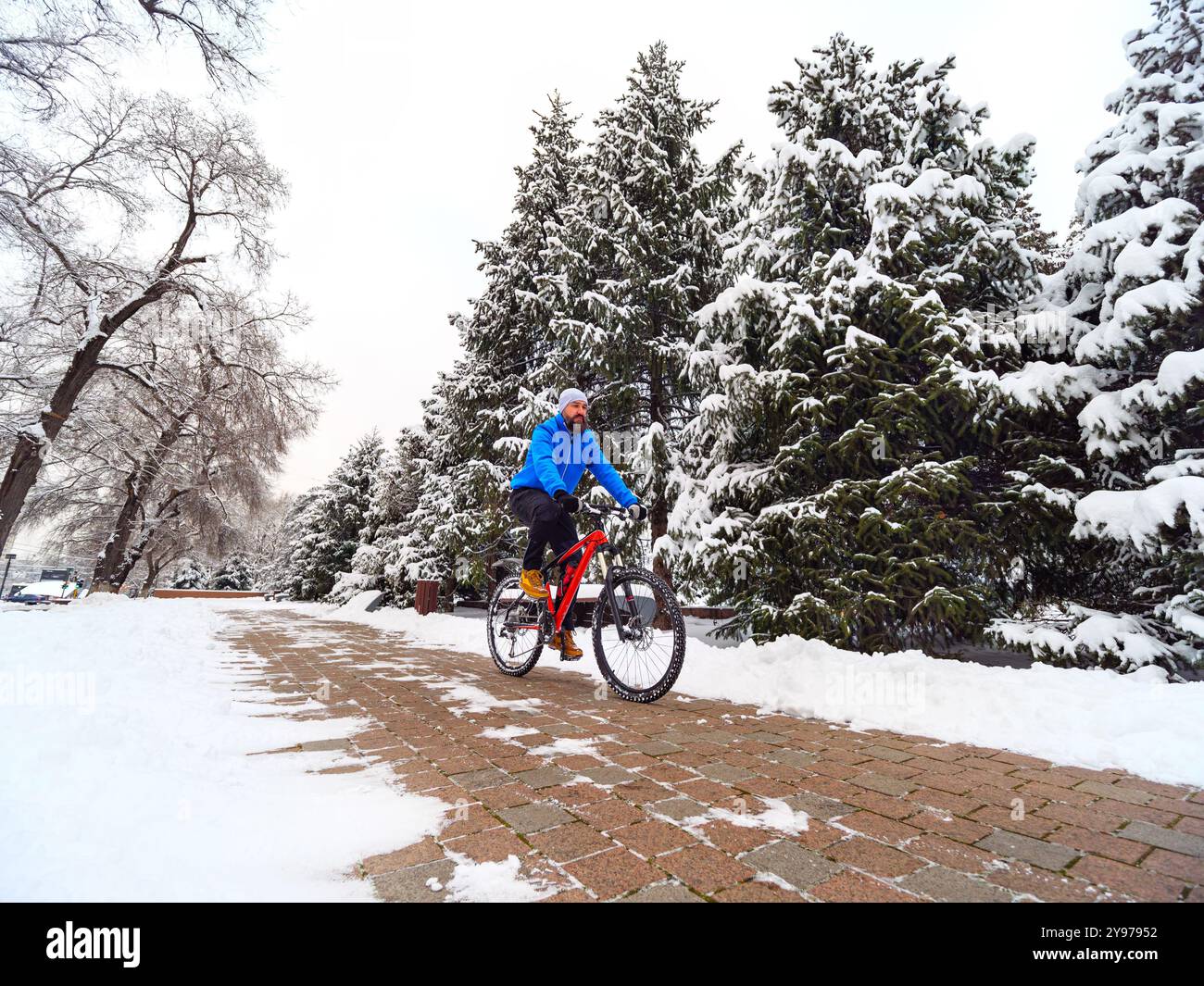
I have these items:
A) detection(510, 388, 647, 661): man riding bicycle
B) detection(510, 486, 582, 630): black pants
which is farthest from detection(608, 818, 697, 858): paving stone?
detection(510, 486, 582, 630): black pants

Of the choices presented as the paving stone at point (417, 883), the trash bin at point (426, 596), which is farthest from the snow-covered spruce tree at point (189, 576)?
the paving stone at point (417, 883)

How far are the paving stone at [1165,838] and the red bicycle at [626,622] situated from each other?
2307 millimetres

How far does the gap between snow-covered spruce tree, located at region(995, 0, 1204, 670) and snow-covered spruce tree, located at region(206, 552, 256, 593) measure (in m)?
48.8

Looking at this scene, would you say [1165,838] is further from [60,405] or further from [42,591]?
[42,591]

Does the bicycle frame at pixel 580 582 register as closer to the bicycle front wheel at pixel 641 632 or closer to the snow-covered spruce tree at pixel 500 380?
the bicycle front wheel at pixel 641 632

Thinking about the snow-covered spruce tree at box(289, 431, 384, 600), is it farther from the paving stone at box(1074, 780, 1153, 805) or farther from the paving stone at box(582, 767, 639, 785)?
the paving stone at box(1074, 780, 1153, 805)

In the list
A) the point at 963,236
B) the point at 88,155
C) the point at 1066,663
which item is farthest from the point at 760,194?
the point at 88,155

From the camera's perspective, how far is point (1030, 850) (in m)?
1.76

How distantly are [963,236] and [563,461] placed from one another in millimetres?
5356

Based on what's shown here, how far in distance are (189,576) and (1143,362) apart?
52.9m

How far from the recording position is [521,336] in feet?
42.1

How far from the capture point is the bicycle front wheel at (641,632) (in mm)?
3891
